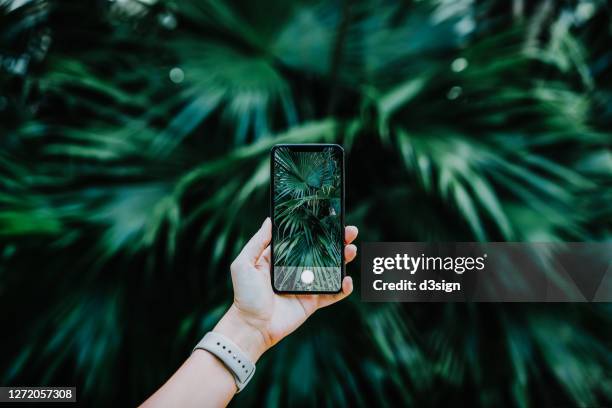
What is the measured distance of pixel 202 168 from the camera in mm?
1178

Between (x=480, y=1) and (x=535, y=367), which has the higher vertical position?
(x=480, y=1)

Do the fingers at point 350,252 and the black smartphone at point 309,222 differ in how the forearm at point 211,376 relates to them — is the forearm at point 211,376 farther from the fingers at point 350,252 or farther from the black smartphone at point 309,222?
the fingers at point 350,252

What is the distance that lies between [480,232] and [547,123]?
0.29 m

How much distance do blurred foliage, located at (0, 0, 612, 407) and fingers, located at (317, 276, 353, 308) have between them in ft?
0.13

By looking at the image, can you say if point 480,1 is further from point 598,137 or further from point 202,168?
point 202,168

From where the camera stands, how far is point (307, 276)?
1.10m

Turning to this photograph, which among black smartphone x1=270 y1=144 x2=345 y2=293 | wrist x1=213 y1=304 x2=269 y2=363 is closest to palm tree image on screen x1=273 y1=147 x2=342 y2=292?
black smartphone x1=270 y1=144 x2=345 y2=293

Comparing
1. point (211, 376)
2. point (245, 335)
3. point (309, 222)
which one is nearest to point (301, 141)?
point (309, 222)

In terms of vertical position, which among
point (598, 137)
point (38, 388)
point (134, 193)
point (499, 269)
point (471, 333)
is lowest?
point (38, 388)

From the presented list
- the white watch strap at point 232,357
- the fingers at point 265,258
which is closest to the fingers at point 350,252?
the fingers at point 265,258

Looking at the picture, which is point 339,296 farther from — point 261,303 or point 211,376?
point 211,376

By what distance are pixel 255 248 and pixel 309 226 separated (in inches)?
5.1

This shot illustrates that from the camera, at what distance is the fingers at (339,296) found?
1.12 meters

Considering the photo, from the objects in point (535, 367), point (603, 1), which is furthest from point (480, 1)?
point (535, 367)
